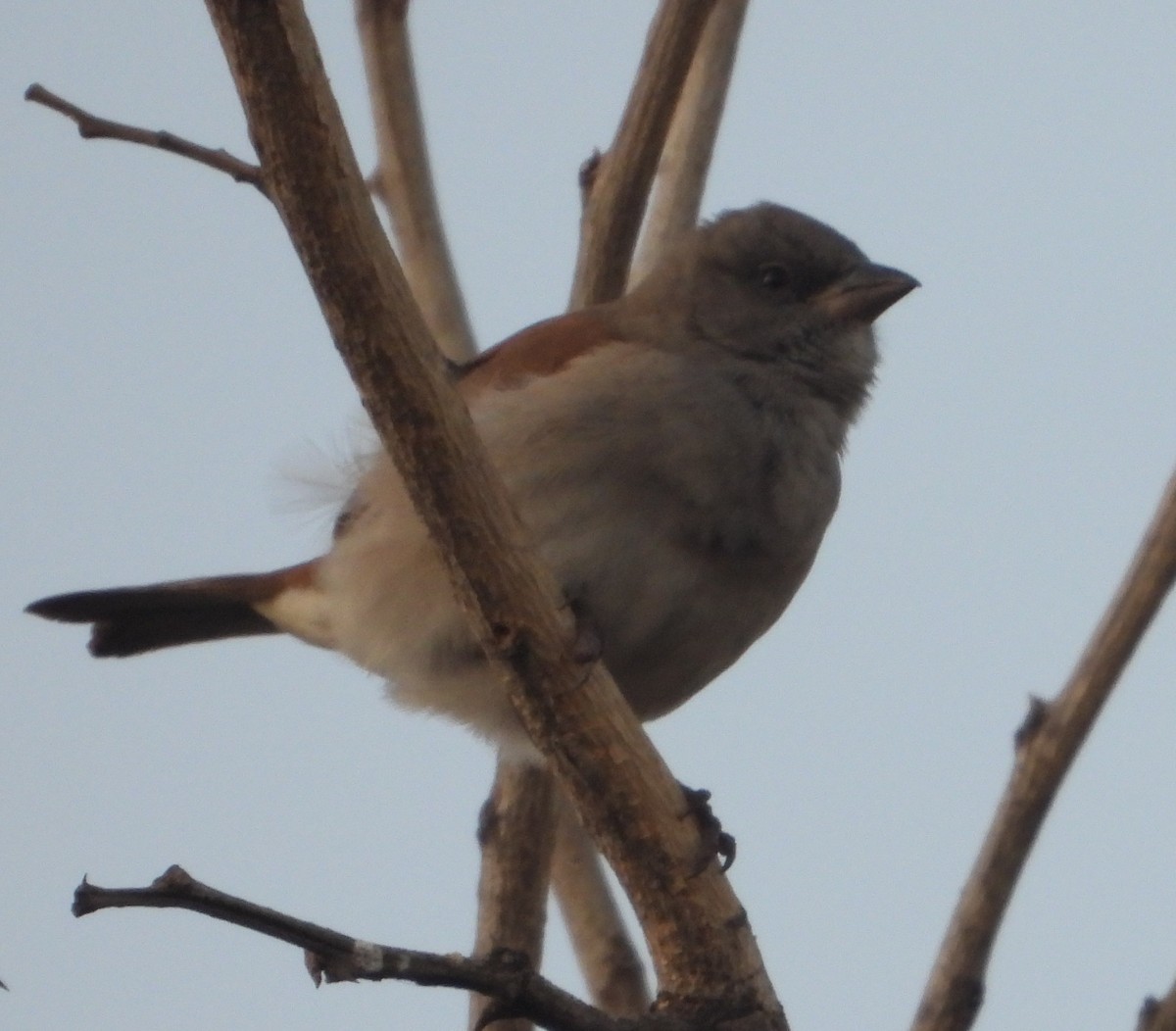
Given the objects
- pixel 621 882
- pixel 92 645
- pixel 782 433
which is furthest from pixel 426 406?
pixel 92 645

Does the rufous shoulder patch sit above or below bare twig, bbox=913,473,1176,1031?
above

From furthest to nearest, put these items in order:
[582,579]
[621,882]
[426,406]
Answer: [582,579] < [621,882] < [426,406]

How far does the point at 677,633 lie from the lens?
4.84 m

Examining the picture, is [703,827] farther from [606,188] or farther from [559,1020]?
[606,188]

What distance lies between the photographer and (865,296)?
5.60 meters

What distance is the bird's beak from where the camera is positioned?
220 inches

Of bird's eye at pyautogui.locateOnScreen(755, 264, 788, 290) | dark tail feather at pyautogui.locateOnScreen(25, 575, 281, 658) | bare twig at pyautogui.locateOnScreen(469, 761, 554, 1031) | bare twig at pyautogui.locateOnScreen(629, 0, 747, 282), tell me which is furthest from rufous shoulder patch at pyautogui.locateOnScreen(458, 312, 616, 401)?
dark tail feather at pyautogui.locateOnScreen(25, 575, 281, 658)

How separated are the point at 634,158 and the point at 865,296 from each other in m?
1.25

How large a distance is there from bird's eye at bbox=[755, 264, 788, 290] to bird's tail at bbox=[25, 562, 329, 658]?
177cm

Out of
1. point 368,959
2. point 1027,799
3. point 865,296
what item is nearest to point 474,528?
point 368,959

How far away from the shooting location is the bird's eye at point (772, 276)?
568cm

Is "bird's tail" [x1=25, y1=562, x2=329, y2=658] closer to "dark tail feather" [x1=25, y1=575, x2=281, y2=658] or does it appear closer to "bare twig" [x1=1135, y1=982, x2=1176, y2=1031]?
"dark tail feather" [x1=25, y1=575, x2=281, y2=658]

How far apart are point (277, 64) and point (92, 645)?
3739 millimetres

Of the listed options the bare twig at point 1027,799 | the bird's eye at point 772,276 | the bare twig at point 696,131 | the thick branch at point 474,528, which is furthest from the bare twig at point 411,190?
the bare twig at point 1027,799
